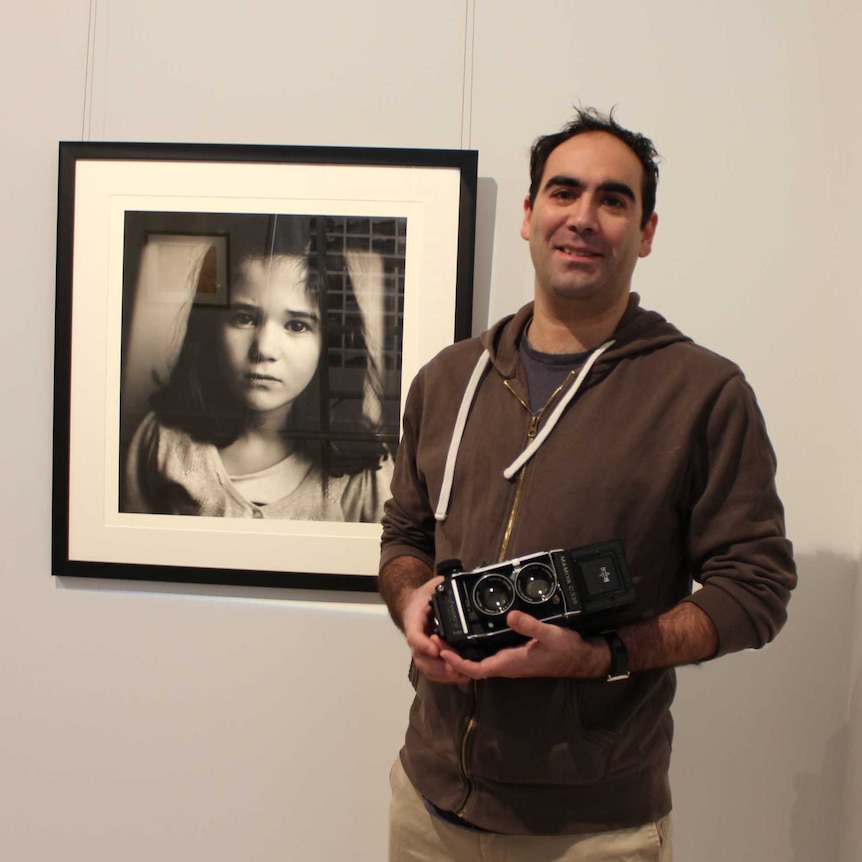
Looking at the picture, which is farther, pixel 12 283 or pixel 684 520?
pixel 12 283

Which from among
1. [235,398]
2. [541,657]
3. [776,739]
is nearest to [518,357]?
[541,657]

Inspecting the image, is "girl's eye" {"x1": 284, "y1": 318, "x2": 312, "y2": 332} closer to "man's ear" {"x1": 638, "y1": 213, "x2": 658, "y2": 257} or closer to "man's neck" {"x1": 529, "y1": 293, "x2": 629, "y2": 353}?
"man's neck" {"x1": 529, "y1": 293, "x2": 629, "y2": 353}

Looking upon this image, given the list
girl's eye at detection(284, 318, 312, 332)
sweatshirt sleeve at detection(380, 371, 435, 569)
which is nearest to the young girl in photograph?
girl's eye at detection(284, 318, 312, 332)

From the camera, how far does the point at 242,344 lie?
6.02 feet

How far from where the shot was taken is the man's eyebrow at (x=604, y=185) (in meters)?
1.29

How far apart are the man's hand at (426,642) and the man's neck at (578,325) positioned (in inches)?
15.7

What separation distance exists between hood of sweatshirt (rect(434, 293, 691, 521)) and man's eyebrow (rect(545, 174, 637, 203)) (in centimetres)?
15

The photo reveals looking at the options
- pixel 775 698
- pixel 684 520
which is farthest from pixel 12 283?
pixel 775 698

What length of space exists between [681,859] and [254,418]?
1.21 meters

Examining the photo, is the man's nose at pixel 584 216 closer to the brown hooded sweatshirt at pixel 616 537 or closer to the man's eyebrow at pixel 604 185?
the man's eyebrow at pixel 604 185

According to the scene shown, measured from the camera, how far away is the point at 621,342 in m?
1.31

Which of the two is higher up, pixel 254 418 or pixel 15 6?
pixel 15 6

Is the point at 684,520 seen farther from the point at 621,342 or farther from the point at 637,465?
the point at 621,342

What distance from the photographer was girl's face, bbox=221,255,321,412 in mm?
1816
